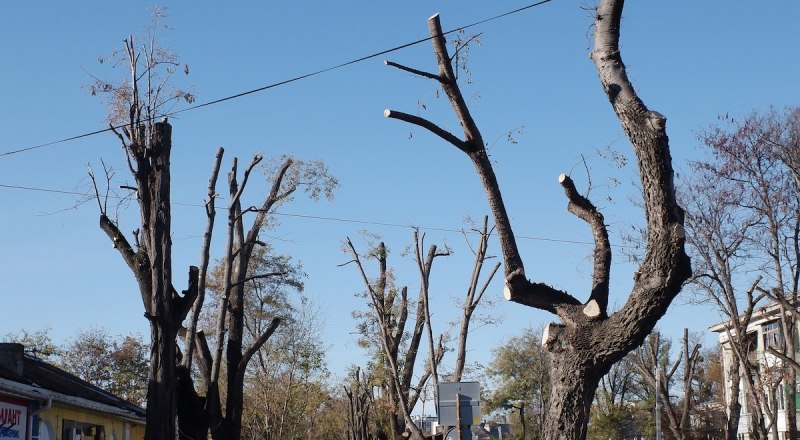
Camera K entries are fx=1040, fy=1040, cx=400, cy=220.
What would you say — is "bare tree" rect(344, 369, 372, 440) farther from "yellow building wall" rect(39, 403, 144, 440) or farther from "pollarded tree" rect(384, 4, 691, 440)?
"pollarded tree" rect(384, 4, 691, 440)

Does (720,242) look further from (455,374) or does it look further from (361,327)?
Result: (361,327)

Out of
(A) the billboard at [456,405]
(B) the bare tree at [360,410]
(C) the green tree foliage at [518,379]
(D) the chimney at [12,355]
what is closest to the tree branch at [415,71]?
(A) the billboard at [456,405]

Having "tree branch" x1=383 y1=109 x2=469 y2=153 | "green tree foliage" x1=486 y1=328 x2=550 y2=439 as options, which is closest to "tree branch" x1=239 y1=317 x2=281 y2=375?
"tree branch" x1=383 y1=109 x2=469 y2=153

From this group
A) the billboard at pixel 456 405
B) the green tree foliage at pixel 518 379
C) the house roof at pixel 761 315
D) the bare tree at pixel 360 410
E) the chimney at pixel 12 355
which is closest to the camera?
→ the billboard at pixel 456 405

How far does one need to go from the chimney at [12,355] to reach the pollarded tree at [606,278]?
11.7 meters

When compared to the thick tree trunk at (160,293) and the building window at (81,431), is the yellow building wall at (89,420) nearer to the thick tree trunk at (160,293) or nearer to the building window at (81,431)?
the building window at (81,431)

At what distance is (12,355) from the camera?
61.9 ft

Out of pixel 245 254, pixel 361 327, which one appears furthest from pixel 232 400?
pixel 361 327

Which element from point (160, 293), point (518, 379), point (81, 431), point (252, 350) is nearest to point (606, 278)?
point (160, 293)

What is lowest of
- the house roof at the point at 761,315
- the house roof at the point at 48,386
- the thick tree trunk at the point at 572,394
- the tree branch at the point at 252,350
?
the thick tree trunk at the point at 572,394

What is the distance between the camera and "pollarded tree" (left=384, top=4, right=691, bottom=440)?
8.81 meters

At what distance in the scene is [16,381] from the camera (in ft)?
53.9

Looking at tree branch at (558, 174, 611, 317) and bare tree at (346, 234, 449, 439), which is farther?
bare tree at (346, 234, 449, 439)

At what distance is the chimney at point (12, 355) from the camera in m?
18.6
